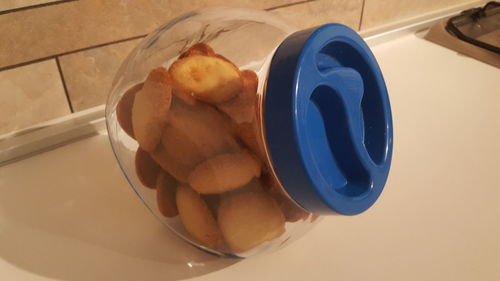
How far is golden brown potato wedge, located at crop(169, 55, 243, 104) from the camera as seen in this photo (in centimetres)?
25

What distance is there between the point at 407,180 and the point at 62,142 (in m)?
0.35

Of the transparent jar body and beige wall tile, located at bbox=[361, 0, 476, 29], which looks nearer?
the transparent jar body

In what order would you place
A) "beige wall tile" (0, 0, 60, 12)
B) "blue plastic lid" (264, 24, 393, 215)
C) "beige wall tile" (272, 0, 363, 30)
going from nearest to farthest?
1. "blue plastic lid" (264, 24, 393, 215)
2. "beige wall tile" (0, 0, 60, 12)
3. "beige wall tile" (272, 0, 363, 30)

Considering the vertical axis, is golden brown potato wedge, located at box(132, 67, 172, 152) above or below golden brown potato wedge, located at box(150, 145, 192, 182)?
above

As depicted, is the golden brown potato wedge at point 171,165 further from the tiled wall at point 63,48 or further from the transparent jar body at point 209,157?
the tiled wall at point 63,48

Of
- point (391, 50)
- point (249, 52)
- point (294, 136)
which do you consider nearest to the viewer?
point (294, 136)

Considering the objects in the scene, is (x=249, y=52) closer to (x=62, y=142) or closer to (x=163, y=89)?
(x=163, y=89)

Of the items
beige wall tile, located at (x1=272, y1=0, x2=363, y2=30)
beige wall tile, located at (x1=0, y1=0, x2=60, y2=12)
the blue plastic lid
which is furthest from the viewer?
beige wall tile, located at (x1=272, y1=0, x2=363, y2=30)

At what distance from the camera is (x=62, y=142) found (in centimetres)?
41

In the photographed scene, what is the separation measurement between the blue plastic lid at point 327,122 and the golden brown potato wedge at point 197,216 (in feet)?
0.19

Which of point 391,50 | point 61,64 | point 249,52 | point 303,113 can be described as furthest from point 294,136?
point 391,50

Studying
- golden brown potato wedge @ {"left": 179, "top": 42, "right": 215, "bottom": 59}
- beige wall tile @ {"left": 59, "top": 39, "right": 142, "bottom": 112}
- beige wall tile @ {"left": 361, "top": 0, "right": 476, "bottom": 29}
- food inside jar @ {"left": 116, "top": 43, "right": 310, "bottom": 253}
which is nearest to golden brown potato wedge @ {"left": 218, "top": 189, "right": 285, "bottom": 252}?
food inside jar @ {"left": 116, "top": 43, "right": 310, "bottom": 253}

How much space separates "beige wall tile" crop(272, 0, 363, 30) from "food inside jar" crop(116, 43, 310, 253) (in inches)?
11.0

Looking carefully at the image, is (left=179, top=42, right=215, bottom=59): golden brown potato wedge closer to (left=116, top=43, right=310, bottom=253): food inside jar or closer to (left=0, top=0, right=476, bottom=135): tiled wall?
(left=116, top=43, right=310, bottom=253): food inside jar
